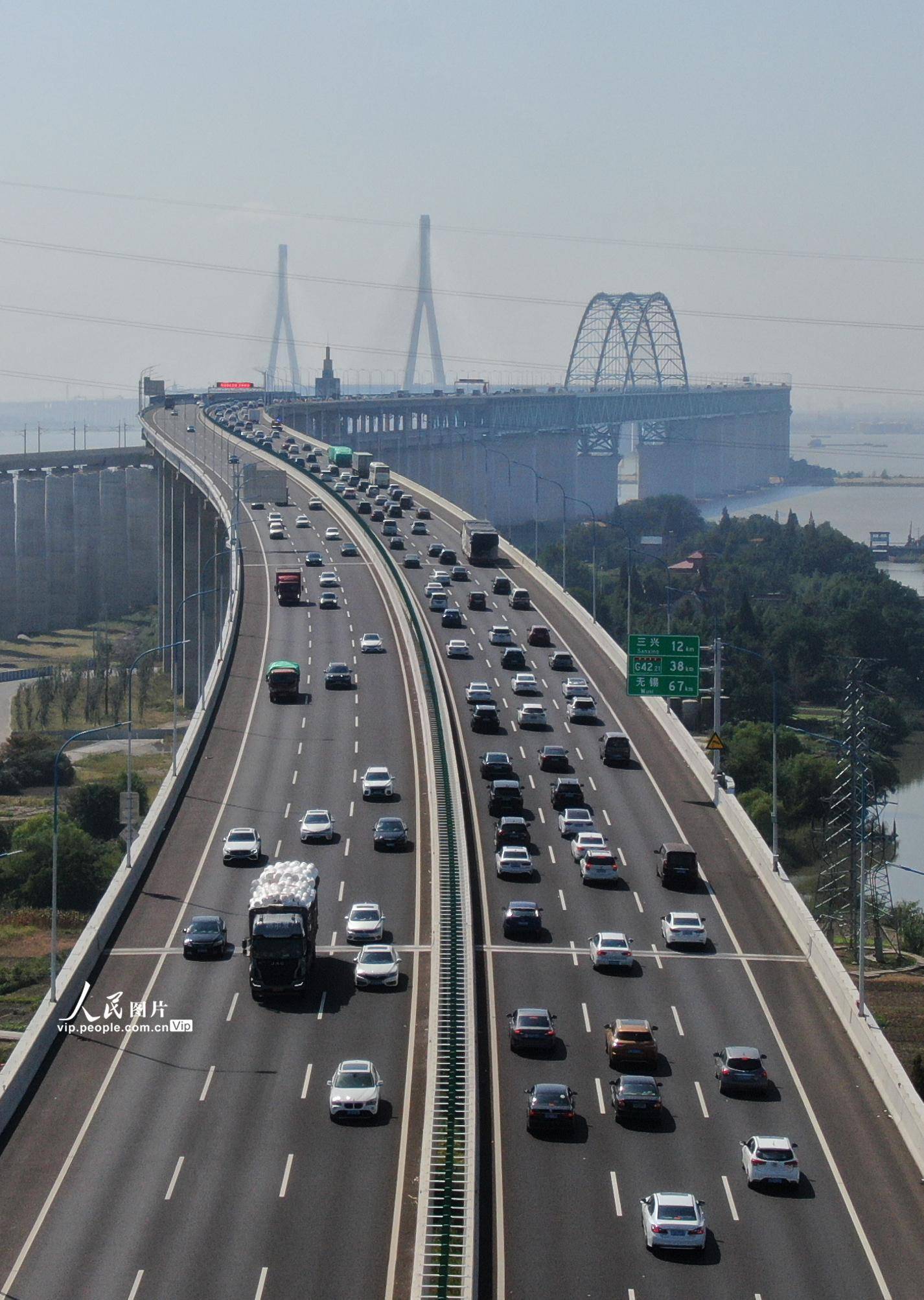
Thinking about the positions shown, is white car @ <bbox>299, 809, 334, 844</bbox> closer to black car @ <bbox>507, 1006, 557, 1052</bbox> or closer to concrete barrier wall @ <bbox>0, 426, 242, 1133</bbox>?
concrete barrier wall @ <bbox>0, 426, 242, 1133</bbox>

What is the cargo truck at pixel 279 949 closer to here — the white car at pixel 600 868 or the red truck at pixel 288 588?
the white car at pixel 600 868

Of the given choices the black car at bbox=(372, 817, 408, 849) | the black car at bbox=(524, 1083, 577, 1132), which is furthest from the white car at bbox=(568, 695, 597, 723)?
the black car at bbox=(524, 1083, 577, 1132)

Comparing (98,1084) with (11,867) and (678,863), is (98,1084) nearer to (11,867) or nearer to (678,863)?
(678,863)

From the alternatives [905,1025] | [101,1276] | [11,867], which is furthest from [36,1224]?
[11,867]

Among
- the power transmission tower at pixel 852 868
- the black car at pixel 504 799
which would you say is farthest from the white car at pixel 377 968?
the power transmission tower at pixel 852 868

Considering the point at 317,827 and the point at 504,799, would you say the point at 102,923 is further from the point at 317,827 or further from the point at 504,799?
the point at 504,799

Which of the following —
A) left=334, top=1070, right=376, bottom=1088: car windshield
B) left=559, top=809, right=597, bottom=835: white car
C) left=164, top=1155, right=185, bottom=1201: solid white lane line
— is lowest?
left=164, top=1155, right=185, bottom=1201: solid white lane line
